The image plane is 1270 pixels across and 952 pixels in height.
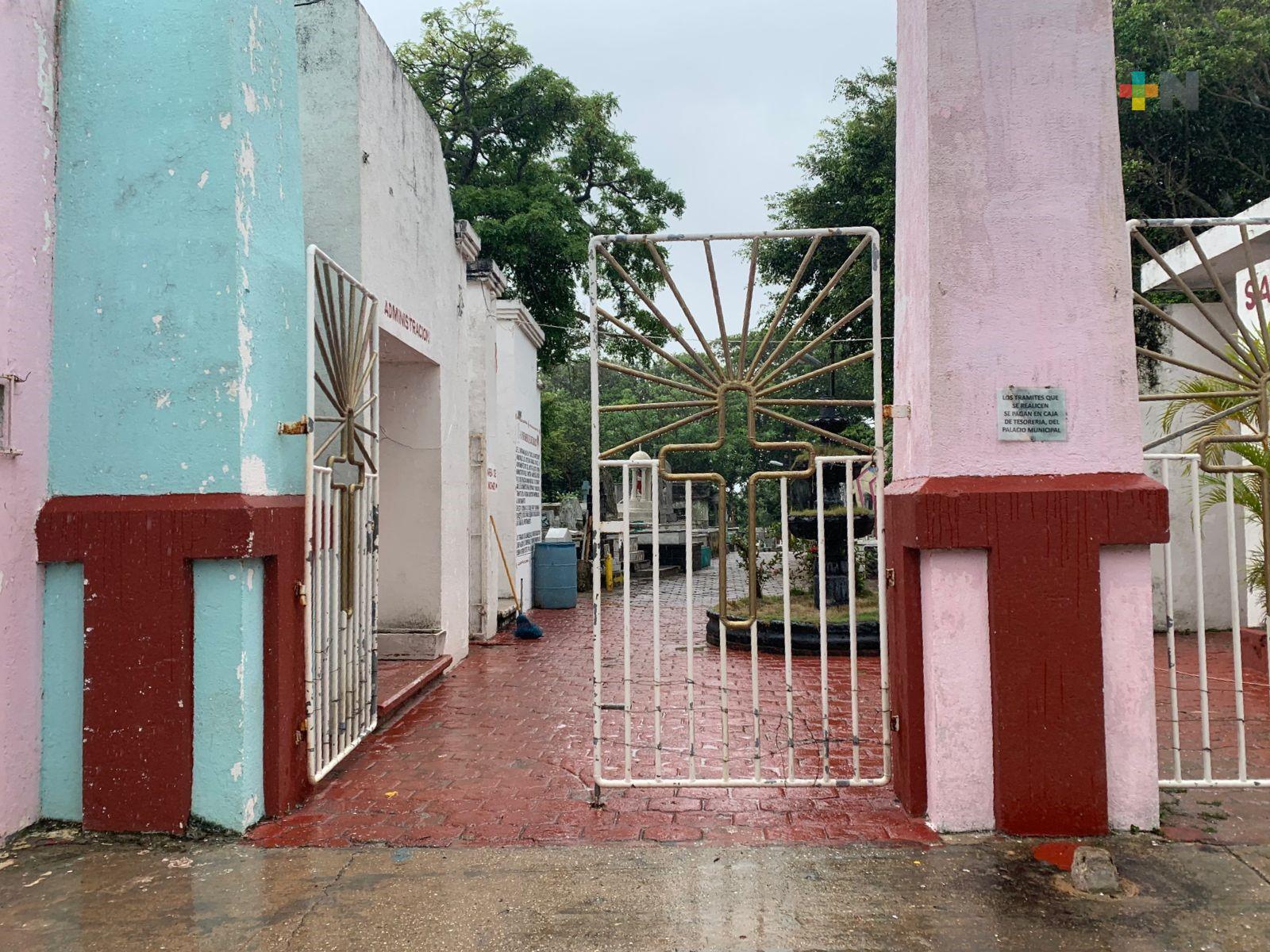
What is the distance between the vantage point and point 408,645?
314 inches

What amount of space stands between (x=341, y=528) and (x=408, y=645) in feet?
10.2

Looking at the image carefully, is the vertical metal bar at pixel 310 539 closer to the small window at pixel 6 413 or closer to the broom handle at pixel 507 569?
the small window at pixel 6 413

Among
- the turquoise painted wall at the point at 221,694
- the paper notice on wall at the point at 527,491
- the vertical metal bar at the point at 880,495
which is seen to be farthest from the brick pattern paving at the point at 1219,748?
the paper notice on wall at the point at 527,491

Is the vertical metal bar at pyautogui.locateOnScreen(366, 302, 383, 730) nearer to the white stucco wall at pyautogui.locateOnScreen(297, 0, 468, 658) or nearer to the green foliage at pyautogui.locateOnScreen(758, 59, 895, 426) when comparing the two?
the white stucco wall at pyautogui.locateOnScreen(297, 0, 468, 658)

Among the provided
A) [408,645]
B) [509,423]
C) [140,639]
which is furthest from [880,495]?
[509,423]

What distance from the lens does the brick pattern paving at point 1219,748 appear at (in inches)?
162

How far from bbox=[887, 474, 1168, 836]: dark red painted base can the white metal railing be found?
1.05 feet

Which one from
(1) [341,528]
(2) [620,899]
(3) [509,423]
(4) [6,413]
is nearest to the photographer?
(2) [620,899]

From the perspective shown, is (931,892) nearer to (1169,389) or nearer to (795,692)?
(795,692)

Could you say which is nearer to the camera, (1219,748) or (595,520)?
(595,520)

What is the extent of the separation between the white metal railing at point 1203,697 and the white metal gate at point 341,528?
4079mm

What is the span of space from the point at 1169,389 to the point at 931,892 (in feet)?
29.6

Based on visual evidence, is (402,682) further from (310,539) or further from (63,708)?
(63,708)

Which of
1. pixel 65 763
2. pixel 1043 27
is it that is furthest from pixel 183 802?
pixel 1043 27
